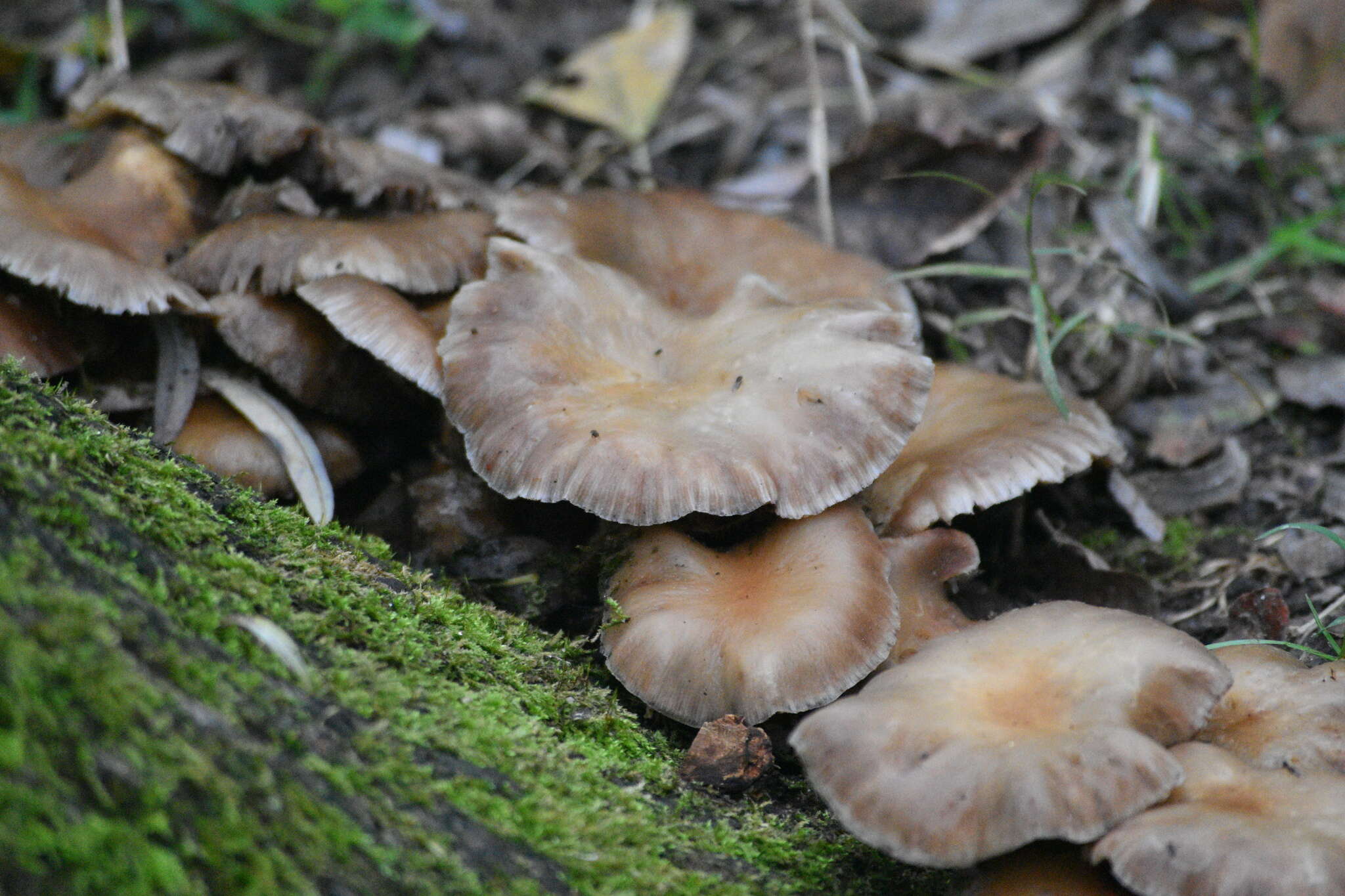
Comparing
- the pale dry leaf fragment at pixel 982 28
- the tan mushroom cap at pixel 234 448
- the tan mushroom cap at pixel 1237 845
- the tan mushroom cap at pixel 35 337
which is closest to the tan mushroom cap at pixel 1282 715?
the tan mushroom cap at pixel 1237 845

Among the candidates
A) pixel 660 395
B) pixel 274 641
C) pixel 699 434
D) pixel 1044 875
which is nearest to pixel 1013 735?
pixel 1044 875

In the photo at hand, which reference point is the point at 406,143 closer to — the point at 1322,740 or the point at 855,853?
the point at 855,853

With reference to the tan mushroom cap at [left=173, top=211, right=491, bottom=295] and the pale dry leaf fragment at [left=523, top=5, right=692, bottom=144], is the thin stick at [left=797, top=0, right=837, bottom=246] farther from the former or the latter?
the tan mushroom cap at [left=173, top=211, right=491, bottom=295]

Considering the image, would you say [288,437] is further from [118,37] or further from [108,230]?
[118,37]

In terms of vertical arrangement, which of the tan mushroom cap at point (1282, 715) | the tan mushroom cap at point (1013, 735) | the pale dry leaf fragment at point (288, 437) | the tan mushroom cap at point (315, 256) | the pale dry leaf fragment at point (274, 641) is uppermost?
the tan mushroom cap at point (315, 256)

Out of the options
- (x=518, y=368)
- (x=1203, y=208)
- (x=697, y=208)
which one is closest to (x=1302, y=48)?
(x=1203, y=208)

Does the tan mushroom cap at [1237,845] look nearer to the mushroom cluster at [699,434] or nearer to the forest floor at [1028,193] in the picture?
the mushroom cluster at [699,434]
